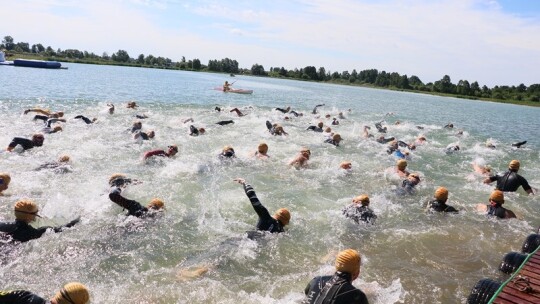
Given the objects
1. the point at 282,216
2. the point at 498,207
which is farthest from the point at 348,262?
the point at 498,207

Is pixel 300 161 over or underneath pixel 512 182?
underneath

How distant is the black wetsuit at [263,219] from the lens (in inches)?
325

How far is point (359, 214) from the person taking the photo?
10094mm

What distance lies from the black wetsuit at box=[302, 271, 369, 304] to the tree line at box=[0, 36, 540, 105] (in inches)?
4796

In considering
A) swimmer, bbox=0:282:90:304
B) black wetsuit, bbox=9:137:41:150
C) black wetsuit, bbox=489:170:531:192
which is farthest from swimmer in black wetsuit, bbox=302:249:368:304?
black wetsuit, bbox=9:137:41:150

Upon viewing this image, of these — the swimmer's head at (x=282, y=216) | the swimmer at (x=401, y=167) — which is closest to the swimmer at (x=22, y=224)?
the swimmer's head at (x=282, y=216)

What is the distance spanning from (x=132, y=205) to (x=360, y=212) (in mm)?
5522

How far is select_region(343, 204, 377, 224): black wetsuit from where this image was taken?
1007cm

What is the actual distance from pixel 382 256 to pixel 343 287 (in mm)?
4140

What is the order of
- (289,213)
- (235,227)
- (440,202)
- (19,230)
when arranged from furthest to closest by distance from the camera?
(440,202) → (235,227) → (289,213) → (19,230)

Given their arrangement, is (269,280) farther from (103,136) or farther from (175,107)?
(175,107)

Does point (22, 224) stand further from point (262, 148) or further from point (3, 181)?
point (262, 148)

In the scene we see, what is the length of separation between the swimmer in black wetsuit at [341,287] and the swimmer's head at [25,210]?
532 cm

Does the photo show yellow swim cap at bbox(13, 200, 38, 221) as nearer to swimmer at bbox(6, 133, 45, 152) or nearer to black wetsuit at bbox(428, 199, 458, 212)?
swimmer at bbox(6, 133, 45, 152)
